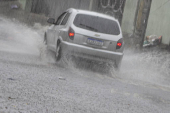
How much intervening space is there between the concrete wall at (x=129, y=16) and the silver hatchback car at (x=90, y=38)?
1204 centimetres

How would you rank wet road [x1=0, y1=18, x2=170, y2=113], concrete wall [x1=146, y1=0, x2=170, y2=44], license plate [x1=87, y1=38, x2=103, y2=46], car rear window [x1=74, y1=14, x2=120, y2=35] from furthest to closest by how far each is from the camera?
concrete wall [x1=146, y1=0, x2=170, y2=44] < car rear window [x1=74, y1=14, x2=120, y2=35] < license plate [x1=87, y1=38, x2=103, y2=46] < wet road [x1=0, y1=18, x2=170, y2=113]

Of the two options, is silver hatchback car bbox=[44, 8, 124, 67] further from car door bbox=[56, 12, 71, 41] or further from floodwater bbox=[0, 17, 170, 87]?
floodwater bbox=[0, 17, 170, 87]

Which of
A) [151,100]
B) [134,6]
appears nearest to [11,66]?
[151,100]

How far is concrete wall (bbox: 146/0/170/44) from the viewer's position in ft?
66.0

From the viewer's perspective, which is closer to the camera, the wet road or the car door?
the wet road

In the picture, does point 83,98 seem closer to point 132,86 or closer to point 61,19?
point 132,86

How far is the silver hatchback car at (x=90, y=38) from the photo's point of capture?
372 inches

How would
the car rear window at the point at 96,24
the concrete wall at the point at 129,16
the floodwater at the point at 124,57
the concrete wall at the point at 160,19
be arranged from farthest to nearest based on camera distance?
the concrete wall at the point at 129,16 → the concrete wall at the point at 160,19 → the floodwater at the point at 124,57 → the car rear window at the point at 96,24

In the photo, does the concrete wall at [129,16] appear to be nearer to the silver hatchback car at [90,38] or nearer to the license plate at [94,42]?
the silver hatchback car at [90,38]

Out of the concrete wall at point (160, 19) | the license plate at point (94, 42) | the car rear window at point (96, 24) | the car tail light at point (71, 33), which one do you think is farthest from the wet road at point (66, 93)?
the concrete wall at point (160, 19)

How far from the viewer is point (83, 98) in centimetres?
594

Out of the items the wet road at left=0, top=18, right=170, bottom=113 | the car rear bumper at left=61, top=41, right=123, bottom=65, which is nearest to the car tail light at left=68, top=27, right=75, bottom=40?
the car rear bumper at left=61, top=41, right=123, bottom=65

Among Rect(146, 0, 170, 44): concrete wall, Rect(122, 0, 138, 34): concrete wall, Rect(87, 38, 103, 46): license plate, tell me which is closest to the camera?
Rect(87, 38, 103, 46): license plate

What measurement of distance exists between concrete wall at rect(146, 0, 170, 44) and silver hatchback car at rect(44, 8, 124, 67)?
10.5 m
